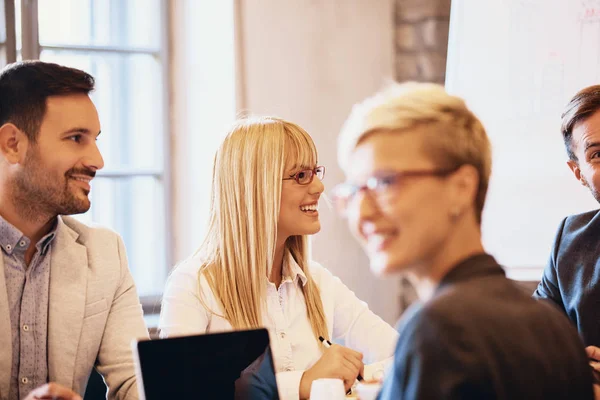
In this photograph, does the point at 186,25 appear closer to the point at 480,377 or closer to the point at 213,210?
the point at 213,210

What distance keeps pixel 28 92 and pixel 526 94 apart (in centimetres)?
178

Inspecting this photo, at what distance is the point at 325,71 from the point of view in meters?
3.50

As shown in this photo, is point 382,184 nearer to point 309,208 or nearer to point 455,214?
point 455,214

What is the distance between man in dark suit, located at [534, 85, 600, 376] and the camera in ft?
6.86

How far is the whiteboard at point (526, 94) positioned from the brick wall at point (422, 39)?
48 cm

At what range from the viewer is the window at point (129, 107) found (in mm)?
3414

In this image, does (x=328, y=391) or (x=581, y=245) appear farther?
(x=581, y=245)

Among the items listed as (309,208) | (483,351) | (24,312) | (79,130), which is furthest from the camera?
(309,208)

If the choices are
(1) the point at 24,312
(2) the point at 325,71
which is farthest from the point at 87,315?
(2) the point at 325,71

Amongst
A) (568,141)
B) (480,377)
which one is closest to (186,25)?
(568,141)

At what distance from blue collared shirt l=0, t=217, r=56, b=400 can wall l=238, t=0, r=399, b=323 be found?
1.54m

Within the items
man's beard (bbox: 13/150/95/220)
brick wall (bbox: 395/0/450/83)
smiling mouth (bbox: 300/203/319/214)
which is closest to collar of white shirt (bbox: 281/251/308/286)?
smiling mouth (bbox: 300/203/319/214)

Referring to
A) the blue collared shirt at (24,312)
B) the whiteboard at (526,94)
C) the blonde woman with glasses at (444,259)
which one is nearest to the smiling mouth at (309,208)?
the blue collared shirt at (24,312)

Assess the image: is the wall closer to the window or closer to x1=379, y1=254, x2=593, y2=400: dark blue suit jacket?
the window
